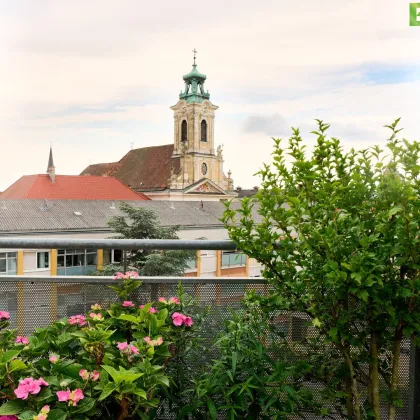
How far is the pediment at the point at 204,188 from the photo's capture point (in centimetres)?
7519

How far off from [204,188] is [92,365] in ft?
248

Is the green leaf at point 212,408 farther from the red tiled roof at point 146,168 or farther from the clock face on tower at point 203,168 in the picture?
the clock face on tower at point 203,168

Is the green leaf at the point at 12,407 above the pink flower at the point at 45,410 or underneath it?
underneath

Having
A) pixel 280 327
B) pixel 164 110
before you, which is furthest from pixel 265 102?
pixel 280 327

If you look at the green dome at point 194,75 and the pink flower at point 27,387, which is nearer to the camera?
the pink flower at point 27,387

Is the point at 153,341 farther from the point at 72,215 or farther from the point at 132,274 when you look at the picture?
the point at 72,215

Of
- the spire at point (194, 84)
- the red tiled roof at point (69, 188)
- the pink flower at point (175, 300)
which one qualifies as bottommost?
the pink flower at point (175, 300)

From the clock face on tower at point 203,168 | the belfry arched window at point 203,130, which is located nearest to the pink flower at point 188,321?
the clock face on tower at point 203,168

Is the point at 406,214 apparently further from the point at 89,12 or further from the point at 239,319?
the point at 89,12

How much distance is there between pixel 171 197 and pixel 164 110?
20708 millimetres

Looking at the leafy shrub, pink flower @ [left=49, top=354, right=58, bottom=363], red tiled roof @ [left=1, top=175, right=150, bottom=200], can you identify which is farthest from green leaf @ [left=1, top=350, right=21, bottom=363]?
red tiled roof @ [left=1, top=175, right=150, bottom=200]

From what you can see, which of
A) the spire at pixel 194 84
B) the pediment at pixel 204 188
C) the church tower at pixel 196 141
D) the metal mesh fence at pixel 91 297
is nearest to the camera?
the metal mesh fence at pixel 91 297

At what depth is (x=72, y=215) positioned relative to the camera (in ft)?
150

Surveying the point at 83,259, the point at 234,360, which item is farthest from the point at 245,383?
the point at 83,259
